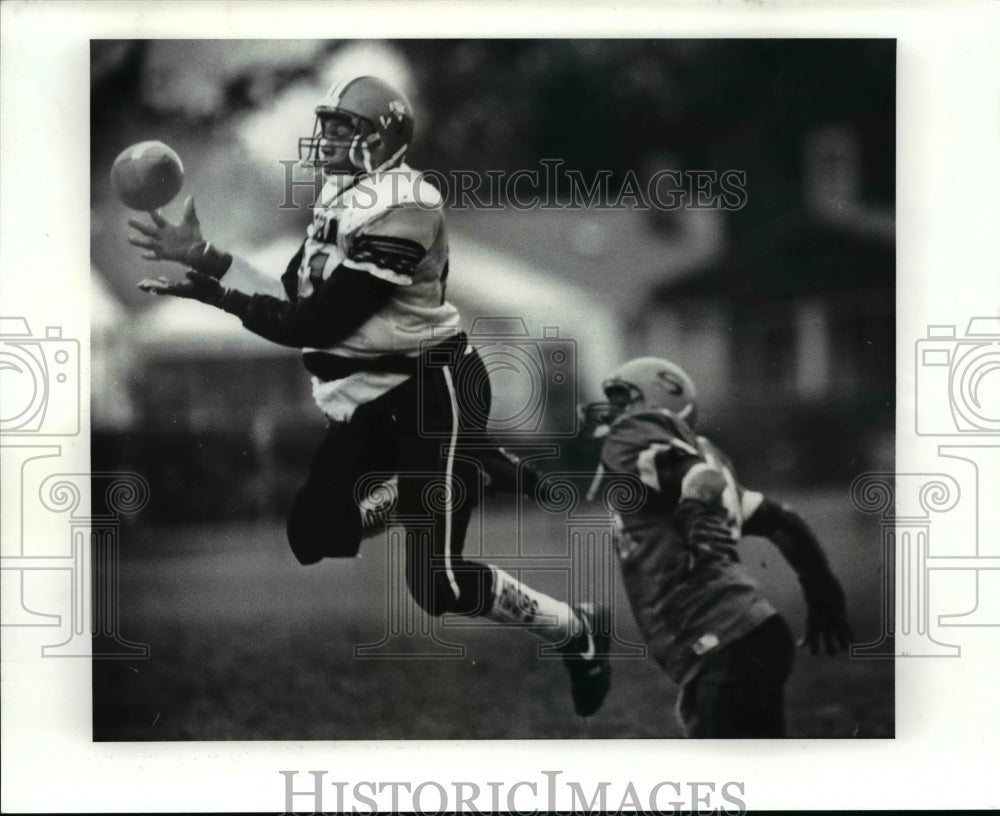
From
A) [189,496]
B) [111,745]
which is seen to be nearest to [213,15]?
[189,496]

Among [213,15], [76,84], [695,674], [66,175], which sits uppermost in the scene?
[213,15]

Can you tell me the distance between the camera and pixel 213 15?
3920mm

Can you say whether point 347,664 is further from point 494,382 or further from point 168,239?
point 168,239

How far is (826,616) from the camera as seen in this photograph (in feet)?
12.9

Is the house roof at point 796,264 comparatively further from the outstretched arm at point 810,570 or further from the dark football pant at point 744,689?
the dark football pant at point 744,689

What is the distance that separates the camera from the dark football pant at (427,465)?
3.90 metres

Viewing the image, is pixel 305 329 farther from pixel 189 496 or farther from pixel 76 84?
pixel 76 84

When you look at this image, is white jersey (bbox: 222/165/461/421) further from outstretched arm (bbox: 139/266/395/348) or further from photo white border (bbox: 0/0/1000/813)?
photo white border (bbox: 0/0/1000/813)

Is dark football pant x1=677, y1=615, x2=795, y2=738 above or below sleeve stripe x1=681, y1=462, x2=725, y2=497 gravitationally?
below

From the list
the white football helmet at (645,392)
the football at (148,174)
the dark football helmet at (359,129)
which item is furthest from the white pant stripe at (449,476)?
the football at (148,174)

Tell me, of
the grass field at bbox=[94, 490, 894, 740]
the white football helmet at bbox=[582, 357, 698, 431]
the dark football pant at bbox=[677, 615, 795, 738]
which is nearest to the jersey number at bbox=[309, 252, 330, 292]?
the grass field at bbox=[94, 490, 894, 740]

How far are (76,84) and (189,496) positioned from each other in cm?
147

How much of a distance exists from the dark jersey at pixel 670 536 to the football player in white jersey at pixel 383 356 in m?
0.29

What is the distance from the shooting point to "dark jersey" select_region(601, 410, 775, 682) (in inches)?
154
